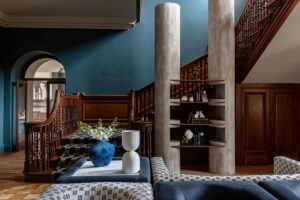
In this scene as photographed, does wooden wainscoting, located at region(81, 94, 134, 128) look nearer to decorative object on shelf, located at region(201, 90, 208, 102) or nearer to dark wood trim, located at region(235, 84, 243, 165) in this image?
decorative object on shelf, located at region(201, 90, 208, 102)

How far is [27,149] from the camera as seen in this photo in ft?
16.5

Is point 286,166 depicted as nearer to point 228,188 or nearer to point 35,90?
point 228,188

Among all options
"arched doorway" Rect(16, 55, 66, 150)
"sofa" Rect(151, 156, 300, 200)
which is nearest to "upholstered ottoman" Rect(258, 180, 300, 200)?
"sofa" Rect(151, 156, 300, 200)

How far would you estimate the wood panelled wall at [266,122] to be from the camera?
21.3 feet

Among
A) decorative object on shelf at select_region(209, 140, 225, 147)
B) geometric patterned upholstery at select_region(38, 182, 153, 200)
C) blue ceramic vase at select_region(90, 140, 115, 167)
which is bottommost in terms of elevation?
decorative object on shelf at select_region(209, 140, 225, 147)

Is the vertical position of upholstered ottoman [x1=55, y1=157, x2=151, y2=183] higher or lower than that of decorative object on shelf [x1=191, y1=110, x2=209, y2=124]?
lower

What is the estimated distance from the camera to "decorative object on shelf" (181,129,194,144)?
5836mm

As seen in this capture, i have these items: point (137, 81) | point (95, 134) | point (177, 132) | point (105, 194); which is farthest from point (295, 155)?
point (105, 194)

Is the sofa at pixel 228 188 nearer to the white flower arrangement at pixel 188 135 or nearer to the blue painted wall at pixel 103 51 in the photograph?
the white flower arrangement at pixel 188 135

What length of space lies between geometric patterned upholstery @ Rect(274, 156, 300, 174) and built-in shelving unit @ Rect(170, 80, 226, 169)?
2455 mm

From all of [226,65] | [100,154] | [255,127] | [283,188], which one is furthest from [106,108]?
[283,188]

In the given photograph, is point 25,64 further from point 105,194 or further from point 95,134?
point 105,194

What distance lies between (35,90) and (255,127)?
6982 mm

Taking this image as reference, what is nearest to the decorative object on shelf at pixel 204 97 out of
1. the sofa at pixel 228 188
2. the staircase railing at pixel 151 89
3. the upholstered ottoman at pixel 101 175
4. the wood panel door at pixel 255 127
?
the staircase railing at pixel 151 89
